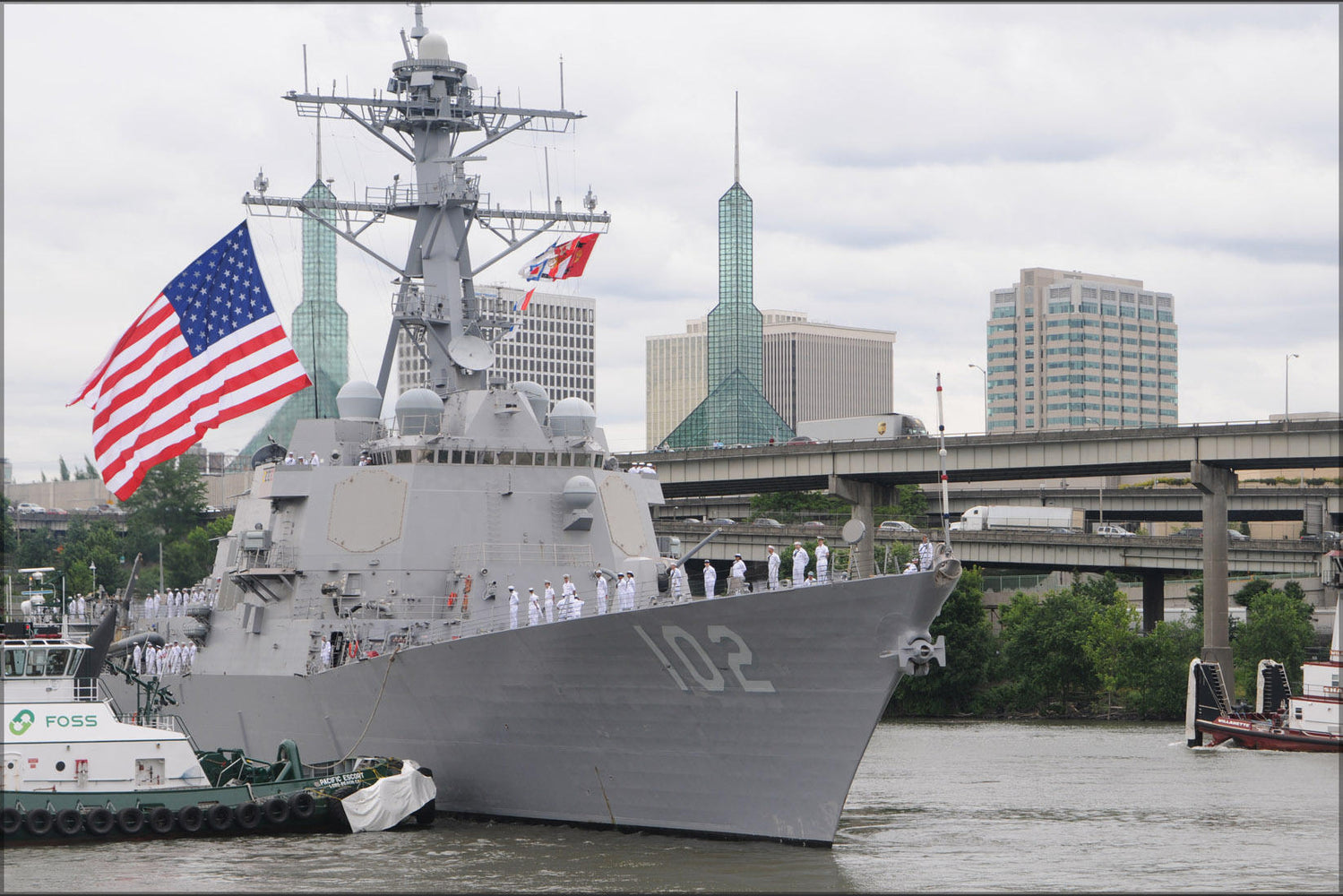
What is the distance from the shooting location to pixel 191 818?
2327cm

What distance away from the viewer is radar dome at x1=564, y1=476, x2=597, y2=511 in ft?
86.8

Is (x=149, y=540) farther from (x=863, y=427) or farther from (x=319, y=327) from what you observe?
(x=319, y=327)

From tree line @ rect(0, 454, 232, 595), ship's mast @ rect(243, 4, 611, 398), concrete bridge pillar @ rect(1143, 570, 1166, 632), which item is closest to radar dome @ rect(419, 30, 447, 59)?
ship's mast @ rect(243, 4, 611, 398)

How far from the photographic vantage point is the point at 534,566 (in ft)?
86.7

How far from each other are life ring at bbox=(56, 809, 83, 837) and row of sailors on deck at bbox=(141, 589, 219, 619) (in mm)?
7645

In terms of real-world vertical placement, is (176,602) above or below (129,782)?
above

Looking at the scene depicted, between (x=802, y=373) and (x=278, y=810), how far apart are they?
383 ft

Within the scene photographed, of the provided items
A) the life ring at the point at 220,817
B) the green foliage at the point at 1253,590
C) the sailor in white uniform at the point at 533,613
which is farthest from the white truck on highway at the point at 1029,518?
the life ring at the point at 220,817

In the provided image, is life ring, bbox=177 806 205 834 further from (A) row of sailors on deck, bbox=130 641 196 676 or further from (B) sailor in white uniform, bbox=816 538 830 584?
(B) sailor in white uniform, bbox=816 538 830 584

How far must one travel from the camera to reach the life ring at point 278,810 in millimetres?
23531

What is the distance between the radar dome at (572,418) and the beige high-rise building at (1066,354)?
117986 millimetres

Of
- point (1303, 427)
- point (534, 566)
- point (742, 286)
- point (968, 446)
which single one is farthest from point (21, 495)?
point (534, 566)

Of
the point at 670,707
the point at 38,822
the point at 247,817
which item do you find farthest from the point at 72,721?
the point at 670,707

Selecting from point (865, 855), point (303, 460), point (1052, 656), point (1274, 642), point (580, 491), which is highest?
point (303, 460)
